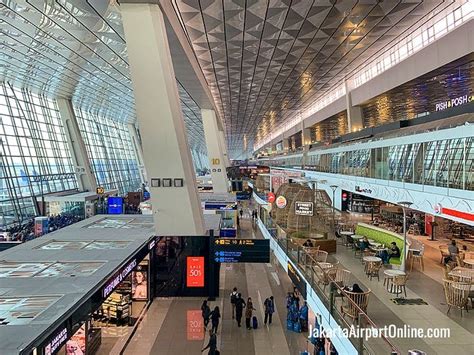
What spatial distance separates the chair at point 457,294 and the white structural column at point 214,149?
1076 inches

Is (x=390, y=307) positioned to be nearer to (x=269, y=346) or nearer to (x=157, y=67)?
(x=269, y=346)

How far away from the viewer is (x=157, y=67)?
1108cm

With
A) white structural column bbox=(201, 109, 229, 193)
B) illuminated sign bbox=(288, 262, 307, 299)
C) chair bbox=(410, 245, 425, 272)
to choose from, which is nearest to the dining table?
chair bbox=(410, 245, 425, 272)

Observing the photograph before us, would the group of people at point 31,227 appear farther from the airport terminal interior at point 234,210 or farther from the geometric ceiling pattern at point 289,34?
the geometric ceiling pattern at point 289,34

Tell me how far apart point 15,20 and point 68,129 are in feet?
60.0

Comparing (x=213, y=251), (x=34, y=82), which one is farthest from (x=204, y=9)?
(x=34, y=82)

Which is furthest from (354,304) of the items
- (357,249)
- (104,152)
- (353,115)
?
(104,152)

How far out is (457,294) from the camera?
8.38m

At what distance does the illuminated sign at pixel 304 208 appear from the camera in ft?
53.0

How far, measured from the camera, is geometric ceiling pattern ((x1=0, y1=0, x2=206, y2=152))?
13.3 metres

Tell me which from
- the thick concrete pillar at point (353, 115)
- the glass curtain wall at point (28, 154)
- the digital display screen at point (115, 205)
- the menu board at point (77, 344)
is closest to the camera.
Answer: the menu board at point (77, 344)

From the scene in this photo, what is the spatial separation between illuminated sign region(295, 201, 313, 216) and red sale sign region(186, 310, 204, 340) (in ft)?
18.8

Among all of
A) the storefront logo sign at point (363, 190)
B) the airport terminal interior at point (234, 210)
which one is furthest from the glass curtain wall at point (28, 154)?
the storefront logo sign at point (363, 190)

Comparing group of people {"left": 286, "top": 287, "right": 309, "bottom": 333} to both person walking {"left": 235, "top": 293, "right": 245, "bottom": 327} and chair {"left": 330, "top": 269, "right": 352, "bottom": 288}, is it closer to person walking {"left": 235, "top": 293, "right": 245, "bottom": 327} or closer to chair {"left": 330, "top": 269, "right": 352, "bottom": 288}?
person walking {"left": 235, "top": 293, "right": 245, "bottom": 327}
